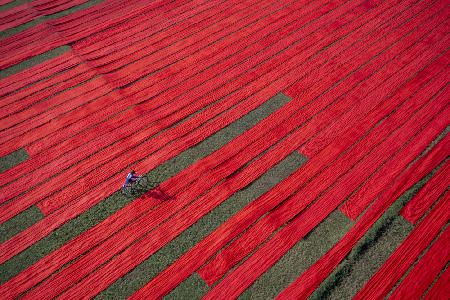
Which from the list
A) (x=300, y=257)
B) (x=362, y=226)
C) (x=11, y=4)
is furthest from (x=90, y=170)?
(x=11, y=4)

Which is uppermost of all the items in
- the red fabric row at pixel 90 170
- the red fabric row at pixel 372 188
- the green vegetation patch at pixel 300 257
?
the red fabric row at pixel 90 170

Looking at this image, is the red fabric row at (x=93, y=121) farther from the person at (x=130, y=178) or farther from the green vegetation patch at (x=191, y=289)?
the green vegetation patch at (x=191, y=289)

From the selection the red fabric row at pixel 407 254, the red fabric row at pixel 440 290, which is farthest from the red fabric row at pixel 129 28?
the red fabric row at pixel 440 290

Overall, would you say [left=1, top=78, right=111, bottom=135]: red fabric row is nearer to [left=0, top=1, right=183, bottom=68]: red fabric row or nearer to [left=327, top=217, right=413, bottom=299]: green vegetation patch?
[left=0, top=1, right=183, bottom=68]: red fabric row

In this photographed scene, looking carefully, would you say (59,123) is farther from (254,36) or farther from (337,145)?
(337,145)

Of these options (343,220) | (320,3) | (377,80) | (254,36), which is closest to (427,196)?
(343,220)
